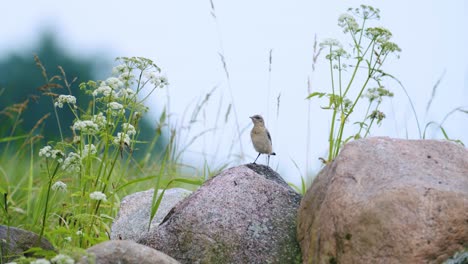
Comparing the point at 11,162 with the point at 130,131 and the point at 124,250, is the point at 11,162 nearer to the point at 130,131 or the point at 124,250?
the point at 130,131

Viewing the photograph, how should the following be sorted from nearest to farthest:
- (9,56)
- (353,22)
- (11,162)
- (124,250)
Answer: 1. (124,250)
2. (353,22)
3. (11,162)
4. (9,56)

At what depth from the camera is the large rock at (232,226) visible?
5160 mm

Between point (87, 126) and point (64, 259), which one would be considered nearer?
point (64, 259)

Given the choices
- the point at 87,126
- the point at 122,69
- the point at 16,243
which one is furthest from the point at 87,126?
the point at 16,243

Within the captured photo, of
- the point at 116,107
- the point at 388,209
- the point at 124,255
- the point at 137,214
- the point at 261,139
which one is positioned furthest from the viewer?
the point at 261,139

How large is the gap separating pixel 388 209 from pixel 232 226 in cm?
123

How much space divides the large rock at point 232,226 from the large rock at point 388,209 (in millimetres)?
354

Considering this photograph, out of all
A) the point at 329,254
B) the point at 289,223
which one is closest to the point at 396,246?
the point at 329,254

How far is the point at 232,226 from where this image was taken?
5227 mm

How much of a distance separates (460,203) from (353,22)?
1815 millimetres

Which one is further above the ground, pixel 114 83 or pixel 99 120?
pixel 114 83

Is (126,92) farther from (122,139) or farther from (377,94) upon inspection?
(377,94)

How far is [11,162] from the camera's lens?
9250 millimetres

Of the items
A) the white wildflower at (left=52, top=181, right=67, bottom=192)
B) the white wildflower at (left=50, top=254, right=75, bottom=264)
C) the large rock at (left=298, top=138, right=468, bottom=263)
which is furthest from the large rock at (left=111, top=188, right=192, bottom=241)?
the white wildflower at (left=50, top=254, right=75, bottom=264)
